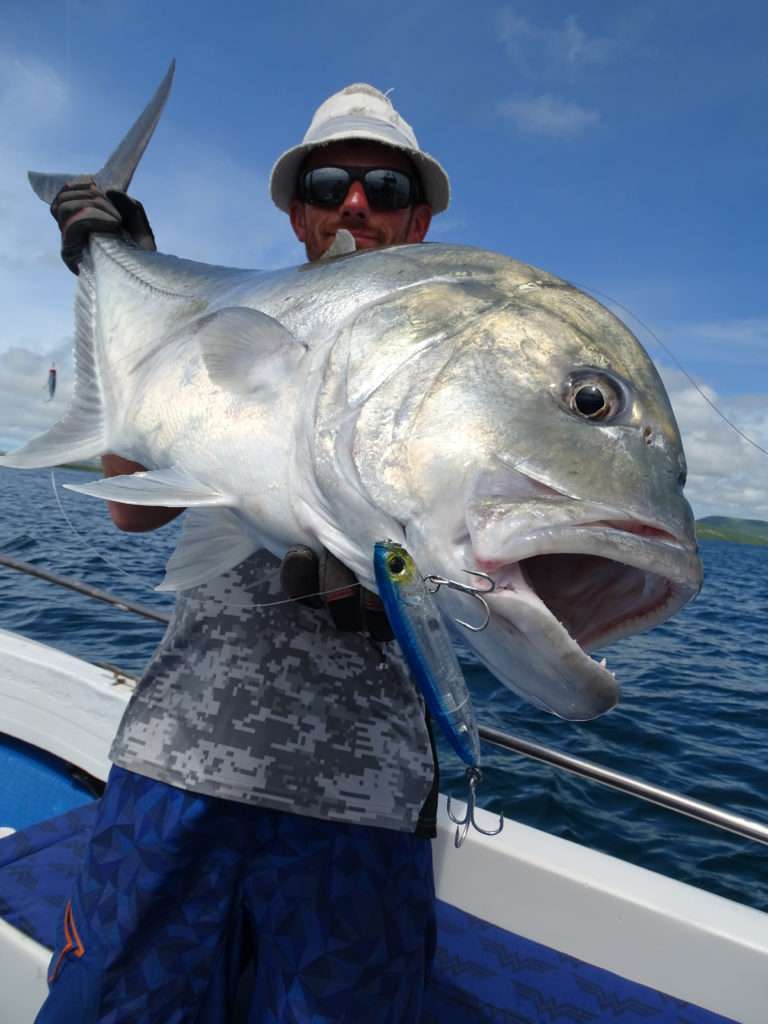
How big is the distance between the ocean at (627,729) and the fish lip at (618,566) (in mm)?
1467

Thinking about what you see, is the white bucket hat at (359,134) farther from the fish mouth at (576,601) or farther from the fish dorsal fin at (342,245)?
the fish mouth at (576,601)

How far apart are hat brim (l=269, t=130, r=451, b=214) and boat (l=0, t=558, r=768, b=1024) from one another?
6.63 ft

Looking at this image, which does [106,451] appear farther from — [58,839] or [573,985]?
[573,985]

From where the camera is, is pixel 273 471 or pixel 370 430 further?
pixel 273 471

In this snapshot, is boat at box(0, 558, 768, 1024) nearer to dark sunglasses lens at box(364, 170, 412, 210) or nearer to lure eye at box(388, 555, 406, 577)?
lure eye at box(388, 555, 406, 577)

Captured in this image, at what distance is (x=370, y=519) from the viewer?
133cm

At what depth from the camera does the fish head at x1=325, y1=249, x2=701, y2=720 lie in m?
1.09

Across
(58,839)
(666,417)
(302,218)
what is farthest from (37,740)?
(666,417)

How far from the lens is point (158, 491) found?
1.59m

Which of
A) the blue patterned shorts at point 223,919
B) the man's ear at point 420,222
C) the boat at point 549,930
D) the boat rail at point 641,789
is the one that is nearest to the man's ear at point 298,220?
the man's ear at point 420,222

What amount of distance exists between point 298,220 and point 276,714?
5.76 ft

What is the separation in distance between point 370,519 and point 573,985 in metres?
2.18

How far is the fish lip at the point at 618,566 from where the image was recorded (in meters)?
1.06

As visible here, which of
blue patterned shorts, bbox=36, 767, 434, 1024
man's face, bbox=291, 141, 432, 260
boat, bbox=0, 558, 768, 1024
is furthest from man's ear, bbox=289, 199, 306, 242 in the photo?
boat, bbox=0, 558, 768, 1024
